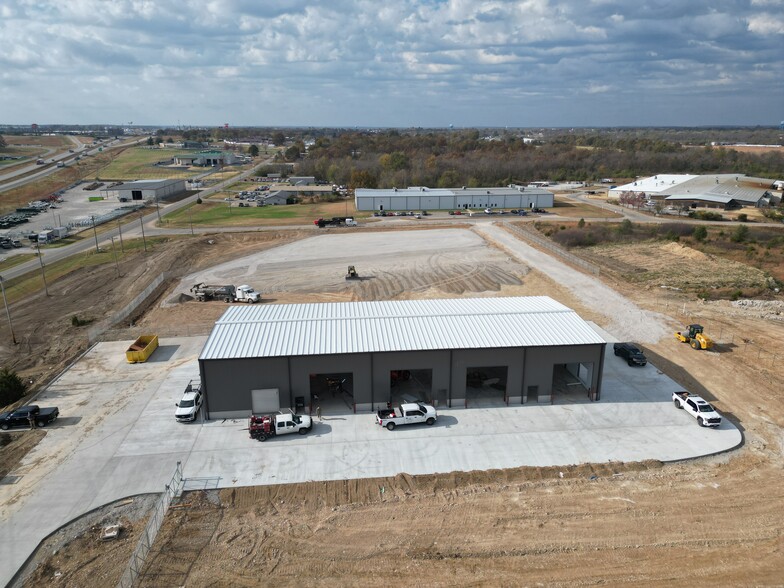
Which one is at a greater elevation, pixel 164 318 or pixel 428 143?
pixel 428 143

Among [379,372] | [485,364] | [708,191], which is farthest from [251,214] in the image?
[708,191]

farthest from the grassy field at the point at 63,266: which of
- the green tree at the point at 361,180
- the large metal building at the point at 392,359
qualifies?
the green tree at the point at 361,180

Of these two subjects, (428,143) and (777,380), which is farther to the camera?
(428,143)

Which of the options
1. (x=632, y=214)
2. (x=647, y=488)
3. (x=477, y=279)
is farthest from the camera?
(x=632, y=214)

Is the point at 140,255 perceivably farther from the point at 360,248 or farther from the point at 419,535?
the point at 419,535

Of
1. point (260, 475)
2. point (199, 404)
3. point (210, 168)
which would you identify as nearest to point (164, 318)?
point (199, 404)

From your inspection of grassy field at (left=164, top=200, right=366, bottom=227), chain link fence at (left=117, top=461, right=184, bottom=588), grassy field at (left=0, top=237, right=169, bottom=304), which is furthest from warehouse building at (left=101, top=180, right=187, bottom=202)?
chain link fence at (left=117, top=461, right=184, bottom=588)

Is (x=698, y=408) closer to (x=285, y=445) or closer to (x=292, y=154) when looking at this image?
(x=285, y=445)
